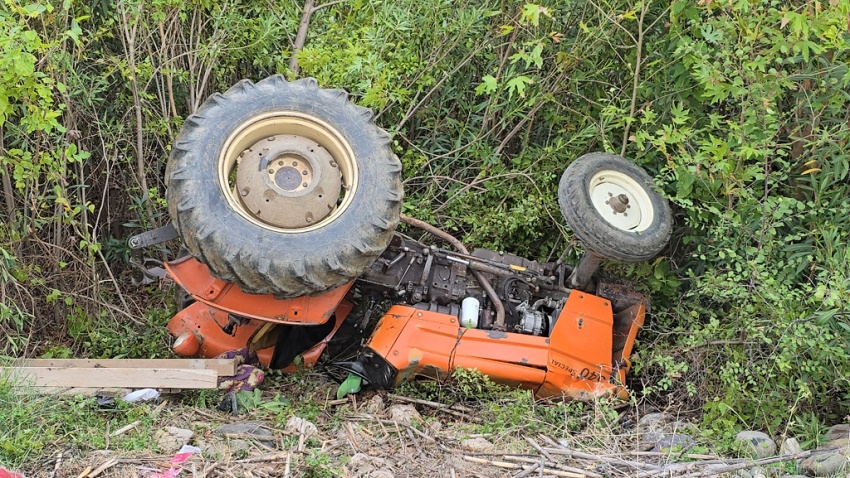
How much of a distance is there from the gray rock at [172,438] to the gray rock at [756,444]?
8.12 feet

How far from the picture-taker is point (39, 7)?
3615 mm

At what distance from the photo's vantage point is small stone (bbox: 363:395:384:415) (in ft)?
12.6

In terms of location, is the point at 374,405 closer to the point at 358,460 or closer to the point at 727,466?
the point at 358,460

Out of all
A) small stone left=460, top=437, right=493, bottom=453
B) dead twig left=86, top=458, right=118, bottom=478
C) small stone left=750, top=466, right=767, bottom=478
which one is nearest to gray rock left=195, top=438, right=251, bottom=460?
dead twig left=86, top=458, right=118, bottom=478

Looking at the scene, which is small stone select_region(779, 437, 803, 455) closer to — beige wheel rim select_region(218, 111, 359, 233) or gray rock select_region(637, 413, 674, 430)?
gray rock select_region(637, 413, 674, 430)

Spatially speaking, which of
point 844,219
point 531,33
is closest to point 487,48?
point 531,33

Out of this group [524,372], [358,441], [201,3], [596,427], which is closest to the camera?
[358,441]

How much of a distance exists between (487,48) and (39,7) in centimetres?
267

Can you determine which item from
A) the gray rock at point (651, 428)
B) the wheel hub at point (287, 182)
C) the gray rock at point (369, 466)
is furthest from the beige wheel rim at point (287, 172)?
the gray rock at point (651, 428)

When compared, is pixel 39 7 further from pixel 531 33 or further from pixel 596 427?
pixel 596 427

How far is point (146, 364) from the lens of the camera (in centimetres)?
393

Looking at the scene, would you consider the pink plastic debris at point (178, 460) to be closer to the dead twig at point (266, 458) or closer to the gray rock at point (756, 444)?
the dead twig at point (266, 458)

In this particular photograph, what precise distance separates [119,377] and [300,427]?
0.92m

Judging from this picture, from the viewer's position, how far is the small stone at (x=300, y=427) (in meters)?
3.44
